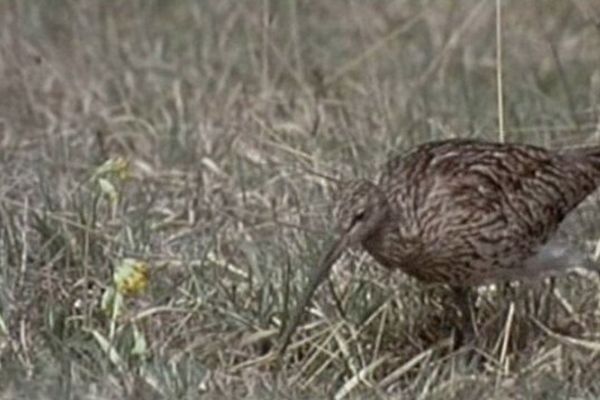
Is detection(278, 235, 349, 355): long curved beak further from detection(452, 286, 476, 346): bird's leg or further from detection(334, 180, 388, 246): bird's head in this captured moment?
detection(452, 286, 476, 346): bird's leg

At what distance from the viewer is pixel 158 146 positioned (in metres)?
8.22

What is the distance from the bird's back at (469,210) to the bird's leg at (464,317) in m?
0.14

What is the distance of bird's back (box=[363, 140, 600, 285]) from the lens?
6395mm

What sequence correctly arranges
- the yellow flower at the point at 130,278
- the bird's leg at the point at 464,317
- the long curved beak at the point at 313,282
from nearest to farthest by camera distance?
1. the yellow flower at the point at 130,278
2. the long curved beak at the point at 313,282
3. the bird's leg at the point at 464,317

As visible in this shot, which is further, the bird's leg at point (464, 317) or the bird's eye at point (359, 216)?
the bird's leg at point (464, 317)

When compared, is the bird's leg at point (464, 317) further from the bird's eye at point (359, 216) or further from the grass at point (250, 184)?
the bird's eye at point (359, 216)

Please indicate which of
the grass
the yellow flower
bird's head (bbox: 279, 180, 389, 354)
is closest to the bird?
bird's head (bbox: 279, 180, 389, 354)

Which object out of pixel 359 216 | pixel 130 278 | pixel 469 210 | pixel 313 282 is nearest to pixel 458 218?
pixel 469 210

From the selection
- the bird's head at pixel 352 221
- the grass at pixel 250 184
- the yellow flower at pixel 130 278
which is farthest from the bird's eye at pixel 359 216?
the yellow flower at pixel 130 278

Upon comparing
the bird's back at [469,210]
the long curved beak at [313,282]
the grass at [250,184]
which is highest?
the bird's back at [469,210]

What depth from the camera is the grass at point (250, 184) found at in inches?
249

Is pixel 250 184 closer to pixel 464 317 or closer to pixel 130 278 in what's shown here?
pixel 464 317

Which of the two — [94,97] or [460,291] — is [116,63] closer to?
[94,97]

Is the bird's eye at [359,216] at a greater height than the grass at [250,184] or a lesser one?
greater
